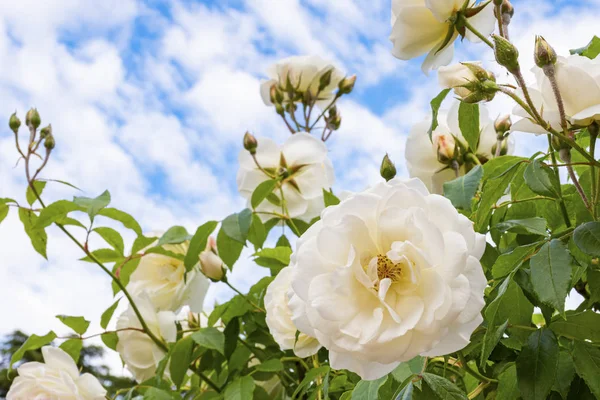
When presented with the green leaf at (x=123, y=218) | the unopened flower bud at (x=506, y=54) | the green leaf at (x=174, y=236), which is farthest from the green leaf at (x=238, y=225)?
the unopened flower bud at (x=506, y=54)

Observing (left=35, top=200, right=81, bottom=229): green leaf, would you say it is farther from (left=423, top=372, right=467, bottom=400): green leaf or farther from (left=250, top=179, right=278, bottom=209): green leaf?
(left=423, top=372, right=467, bottom=400): green leaf

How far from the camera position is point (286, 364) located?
105 cm

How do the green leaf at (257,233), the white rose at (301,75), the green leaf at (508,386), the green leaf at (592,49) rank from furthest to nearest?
1. the white rose at (301,75)
2. the green leaf at (257,233)
3. the green leaf at (592,49)
4. the green leaf at (508,386)

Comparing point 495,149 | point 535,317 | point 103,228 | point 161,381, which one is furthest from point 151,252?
point 535,317

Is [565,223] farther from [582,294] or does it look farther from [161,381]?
[161,381]

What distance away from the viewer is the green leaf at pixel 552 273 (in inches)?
20.2

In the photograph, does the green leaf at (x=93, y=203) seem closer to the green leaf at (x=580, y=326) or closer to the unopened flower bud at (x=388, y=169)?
the unopened flower bud at (x=388, y=169)

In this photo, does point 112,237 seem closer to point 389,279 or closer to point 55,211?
point 55,211

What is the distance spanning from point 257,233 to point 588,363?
56 cm

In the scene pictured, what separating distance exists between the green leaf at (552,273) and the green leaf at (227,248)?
0.49 m

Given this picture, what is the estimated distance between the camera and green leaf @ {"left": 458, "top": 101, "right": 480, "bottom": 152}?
0.66m

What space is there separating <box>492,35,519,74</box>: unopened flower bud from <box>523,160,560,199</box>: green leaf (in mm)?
124

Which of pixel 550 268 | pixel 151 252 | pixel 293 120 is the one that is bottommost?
pixel 550 268

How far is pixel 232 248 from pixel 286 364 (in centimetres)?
25
